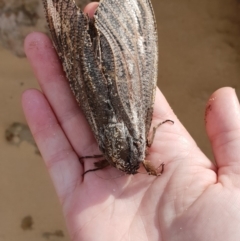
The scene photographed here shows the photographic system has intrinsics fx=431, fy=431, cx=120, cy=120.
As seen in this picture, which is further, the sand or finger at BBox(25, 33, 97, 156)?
the sand

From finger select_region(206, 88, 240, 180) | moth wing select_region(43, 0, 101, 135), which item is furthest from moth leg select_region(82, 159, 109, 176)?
finger select_region(206, 88, 240, 180)

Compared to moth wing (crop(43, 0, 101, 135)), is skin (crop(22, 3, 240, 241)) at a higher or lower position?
lower

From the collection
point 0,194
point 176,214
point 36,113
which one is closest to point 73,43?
point 36,113

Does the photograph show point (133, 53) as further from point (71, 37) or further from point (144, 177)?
point (144, 177)

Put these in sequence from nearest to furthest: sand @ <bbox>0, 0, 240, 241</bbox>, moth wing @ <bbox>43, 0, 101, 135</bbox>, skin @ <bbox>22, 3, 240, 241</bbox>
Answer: skin @ <bbox>22, 3, 240, 241</bbox>, moth wing @ <bbox>43, 0, 101, 135</bbox>, sand @ <bbox>0, 0, 240, 241</bbox>

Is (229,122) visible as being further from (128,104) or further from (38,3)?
(38,3)

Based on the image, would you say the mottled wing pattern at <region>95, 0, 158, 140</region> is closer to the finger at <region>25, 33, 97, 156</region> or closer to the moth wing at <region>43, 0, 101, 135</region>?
the moth wing at <region>43, 0, 101, 135</region>

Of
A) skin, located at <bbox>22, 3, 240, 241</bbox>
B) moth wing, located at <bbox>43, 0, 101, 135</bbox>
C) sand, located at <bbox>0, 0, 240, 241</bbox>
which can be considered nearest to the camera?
skin, located at <bbox>22, 3, 240, 241</bbox>

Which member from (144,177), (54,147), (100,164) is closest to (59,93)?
(54,147)
